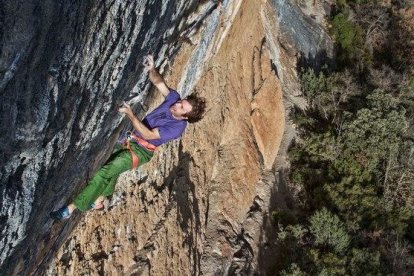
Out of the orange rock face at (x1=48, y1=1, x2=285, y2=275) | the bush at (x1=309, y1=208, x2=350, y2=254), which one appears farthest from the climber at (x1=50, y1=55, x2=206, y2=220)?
the bush at (x1=309, y1=208, x2=350, y2=254)

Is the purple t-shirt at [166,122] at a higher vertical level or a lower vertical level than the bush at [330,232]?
higher

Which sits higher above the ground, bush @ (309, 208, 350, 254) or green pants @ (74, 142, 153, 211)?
green pants @ (74, 142, 153, 211)

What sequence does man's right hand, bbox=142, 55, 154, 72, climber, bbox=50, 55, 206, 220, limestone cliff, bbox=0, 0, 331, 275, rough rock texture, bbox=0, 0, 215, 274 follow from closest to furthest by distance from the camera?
rough rock texture, bbox=0, 0, 215, 274, limestone cliff, bbox=0, 0, 331, 275, man's right hand, bbox=142, 55, 154, 72, climber, bbox=50, 55, 206, 220

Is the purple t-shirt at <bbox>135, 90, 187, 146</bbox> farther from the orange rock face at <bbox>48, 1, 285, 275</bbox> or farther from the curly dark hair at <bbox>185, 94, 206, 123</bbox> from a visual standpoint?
the orange rock face at <bbox>48, 1, 285, 275</bbox>

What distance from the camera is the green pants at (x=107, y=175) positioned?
6160 millimetres

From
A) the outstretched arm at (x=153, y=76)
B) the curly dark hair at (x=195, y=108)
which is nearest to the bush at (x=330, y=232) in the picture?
the curly dark hair at (x=195, y=108)

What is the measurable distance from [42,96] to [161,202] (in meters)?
6.61

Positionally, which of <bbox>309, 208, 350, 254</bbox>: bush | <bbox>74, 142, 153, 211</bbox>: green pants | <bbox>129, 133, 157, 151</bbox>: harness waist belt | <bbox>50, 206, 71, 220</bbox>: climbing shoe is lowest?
<bbox>309, 208, 350, 254</bbox>: bush

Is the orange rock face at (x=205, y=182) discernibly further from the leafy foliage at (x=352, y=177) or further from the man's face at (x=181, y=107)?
the man's face at (x=181, y=107)

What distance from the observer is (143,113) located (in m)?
8.16

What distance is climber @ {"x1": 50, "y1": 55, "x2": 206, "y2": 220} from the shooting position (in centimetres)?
620

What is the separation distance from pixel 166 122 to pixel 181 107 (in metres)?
0.41

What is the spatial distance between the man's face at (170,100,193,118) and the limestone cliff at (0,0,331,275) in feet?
2.29

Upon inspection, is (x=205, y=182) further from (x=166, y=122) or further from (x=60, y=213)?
(x=60, y=213)
